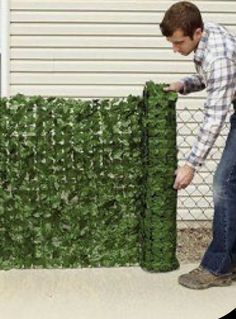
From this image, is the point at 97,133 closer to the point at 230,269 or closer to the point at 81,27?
the point at 230,269

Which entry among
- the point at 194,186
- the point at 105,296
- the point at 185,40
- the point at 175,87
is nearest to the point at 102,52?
the point at 194,186

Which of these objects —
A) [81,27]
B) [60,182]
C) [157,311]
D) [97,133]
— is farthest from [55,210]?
[81,27]

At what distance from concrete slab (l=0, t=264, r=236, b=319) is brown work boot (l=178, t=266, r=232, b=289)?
4cm

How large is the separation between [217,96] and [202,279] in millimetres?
1181

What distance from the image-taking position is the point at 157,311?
4691mm

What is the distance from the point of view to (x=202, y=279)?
203 inches

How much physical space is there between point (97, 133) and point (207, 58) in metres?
1.03

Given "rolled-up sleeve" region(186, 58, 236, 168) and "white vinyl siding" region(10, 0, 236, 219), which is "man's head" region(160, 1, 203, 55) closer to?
"rolled-up sleeve" region(186, 58, 236, 168)

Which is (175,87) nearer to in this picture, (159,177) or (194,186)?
(159,177)

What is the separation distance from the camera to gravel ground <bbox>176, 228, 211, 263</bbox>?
20.3 ft

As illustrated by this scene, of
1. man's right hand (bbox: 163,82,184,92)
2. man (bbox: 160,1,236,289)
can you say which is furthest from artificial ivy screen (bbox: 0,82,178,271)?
man (bbox: 160,1,236,289)

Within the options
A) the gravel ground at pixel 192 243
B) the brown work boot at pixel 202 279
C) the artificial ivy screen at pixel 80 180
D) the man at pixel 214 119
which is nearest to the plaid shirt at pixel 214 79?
the man at pixel 214 119

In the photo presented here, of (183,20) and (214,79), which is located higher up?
(183,20)

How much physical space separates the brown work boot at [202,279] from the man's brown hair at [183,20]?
4.92 ft
